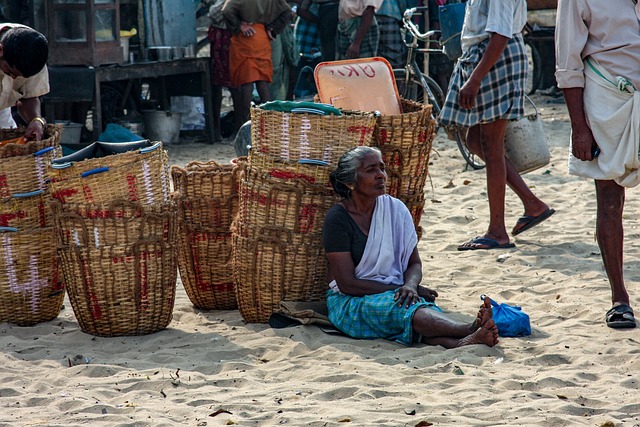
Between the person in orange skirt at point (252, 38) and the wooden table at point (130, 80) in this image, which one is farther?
the person in orange skirt at point (252, 38)

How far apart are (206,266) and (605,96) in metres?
2.26

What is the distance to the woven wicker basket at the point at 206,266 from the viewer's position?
5262 mm

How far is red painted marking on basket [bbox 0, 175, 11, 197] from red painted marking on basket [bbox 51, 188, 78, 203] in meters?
0.36

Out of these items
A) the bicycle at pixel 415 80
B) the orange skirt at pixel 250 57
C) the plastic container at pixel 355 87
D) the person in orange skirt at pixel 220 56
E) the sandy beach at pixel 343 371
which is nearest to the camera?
the sandy beach at pixel 343 371

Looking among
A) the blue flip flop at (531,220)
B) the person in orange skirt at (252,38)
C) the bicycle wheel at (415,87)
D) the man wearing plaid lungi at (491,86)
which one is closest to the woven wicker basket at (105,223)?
the man wearing plaid lungi at (491,86)

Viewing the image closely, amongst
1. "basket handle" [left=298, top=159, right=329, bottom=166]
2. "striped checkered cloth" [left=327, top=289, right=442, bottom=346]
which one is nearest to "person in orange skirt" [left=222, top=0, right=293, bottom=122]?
"basket handle" [left=298, top=159, right=329, bottom=166]

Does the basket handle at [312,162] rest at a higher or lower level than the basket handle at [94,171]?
lower

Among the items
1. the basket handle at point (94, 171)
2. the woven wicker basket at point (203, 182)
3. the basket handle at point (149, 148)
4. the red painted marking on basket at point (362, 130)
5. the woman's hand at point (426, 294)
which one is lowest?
the woman's hand at point (426, 294)

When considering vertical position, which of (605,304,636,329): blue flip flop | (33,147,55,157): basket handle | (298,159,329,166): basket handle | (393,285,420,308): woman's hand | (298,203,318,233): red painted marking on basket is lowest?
(605,304,636,329): blue flip flop

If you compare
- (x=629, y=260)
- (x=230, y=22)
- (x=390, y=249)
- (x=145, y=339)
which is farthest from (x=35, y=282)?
(x=230, y=22)

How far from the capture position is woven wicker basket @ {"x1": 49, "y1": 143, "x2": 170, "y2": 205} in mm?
4535

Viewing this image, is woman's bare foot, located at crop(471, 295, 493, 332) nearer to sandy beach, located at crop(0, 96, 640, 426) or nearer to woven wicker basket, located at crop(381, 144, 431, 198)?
sandy beach, located at crop(0, 96, 640, 426)

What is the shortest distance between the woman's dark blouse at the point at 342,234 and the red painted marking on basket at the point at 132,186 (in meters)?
0.92

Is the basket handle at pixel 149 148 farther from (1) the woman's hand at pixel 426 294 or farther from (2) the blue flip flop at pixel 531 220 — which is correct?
(2) the blue flip flop at pixel 531 220
